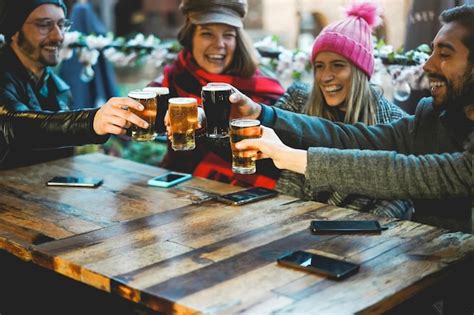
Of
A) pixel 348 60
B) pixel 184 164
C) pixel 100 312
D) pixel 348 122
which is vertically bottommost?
pixel 100 312

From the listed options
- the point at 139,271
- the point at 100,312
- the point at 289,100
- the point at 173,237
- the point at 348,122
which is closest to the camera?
the point at 139,271

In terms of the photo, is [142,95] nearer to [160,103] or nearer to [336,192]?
[160,103]

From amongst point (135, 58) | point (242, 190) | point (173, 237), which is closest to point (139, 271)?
point (173, 237)

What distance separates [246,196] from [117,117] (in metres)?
0.64

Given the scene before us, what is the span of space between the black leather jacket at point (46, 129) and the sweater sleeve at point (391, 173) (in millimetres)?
1123

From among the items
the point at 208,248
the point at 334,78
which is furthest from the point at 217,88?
the point at 334,78

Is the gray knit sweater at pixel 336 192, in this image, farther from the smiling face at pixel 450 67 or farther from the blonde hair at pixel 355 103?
the smiling face at pixel 450 67

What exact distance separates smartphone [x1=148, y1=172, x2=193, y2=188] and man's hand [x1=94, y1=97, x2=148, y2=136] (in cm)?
29

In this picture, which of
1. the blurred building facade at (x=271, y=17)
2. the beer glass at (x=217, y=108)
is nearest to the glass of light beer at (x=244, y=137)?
the beer glass at (x=217, y=108)

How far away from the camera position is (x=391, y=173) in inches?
103

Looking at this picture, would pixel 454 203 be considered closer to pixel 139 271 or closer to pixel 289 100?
pixel 289 100

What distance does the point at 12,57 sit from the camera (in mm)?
3969

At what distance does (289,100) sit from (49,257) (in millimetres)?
1886

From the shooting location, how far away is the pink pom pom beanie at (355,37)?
140 inches
